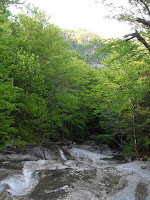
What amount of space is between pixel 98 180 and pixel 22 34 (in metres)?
15.3

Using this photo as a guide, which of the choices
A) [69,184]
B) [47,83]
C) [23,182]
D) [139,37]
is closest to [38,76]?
[47,83]

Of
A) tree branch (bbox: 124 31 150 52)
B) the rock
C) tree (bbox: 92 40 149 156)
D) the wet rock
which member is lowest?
the wet rock

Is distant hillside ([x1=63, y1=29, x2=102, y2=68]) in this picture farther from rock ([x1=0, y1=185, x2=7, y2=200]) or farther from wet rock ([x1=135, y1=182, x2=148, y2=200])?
rock ([x1=0, y1=185, x2=7, y2=200])

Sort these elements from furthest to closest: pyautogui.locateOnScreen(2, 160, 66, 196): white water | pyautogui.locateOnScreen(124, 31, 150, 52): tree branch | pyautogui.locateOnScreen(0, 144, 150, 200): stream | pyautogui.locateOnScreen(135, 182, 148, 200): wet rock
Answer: pyautogui.locateOnScreen(124, 31, 150, 52): tree branch
pyautogui.locateOnScreen(135, 182, 148, 200): wet rock
pyautogui.locateOnScreen(2, 160, 66, 196): white water
pyautogui.locateOnScreen(0, 144, 150, 200): stream

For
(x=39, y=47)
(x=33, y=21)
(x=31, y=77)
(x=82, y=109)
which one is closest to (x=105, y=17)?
(x=31, y=77)

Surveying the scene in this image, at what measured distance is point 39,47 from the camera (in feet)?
57.1

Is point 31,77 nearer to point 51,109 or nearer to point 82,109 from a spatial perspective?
point 51,109

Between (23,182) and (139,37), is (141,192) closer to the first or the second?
(23,182)

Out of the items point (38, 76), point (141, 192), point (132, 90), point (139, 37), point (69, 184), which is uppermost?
point (139, 37)

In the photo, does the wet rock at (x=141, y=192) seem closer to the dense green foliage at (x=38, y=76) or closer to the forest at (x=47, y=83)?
the forest at (x=47, y=83)

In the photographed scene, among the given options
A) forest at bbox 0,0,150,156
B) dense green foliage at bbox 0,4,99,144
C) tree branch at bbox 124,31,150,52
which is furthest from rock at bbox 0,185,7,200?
tree branch at bbox 124,31,150,52

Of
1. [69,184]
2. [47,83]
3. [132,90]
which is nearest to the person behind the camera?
[69,184]

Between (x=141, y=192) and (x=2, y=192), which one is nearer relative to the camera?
(x=2, y=192)

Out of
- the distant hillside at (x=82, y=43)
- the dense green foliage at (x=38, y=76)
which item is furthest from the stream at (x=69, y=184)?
the distant hillside at (x=82, y=43)
